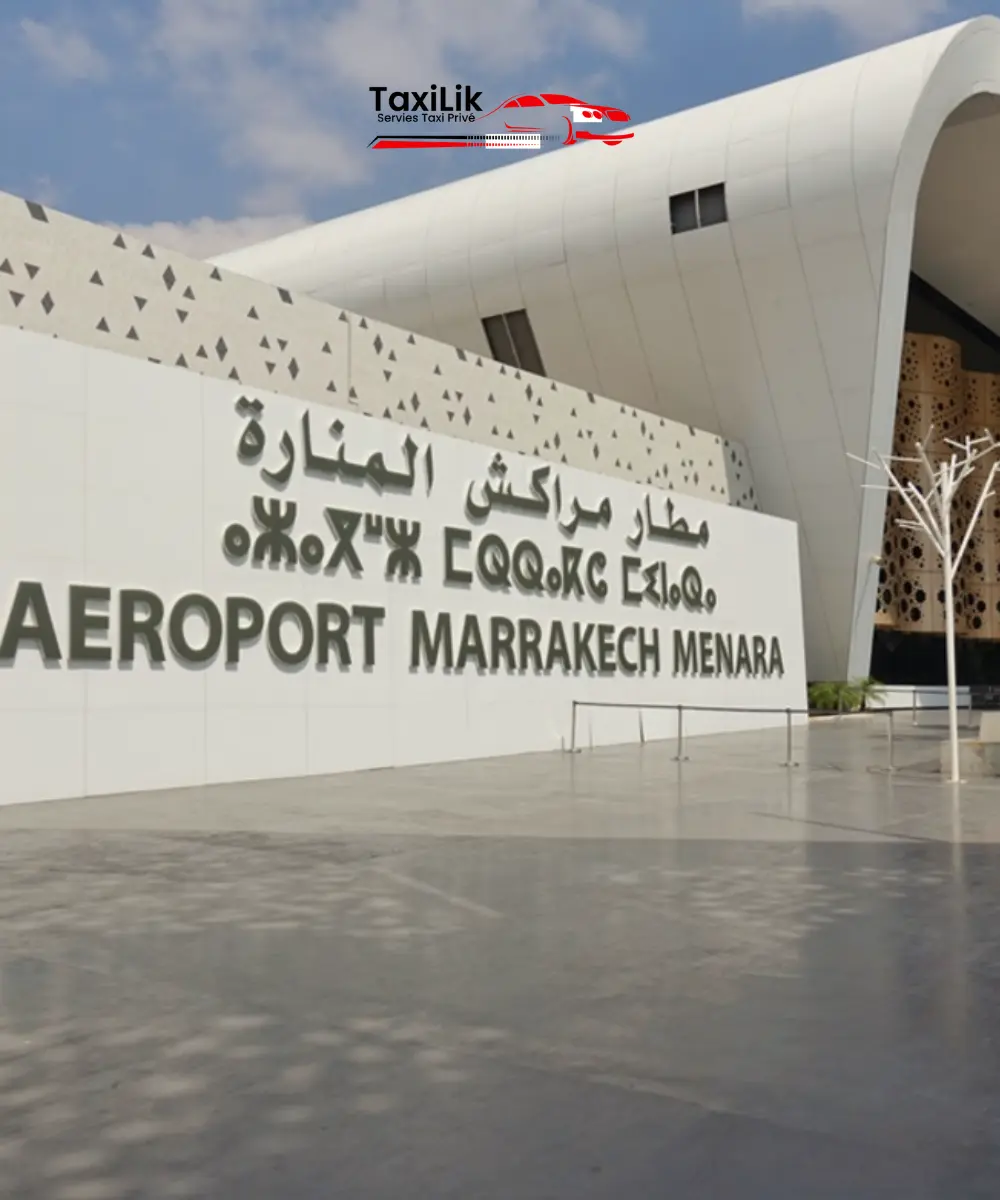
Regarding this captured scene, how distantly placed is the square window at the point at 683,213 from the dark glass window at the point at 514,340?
4782mm

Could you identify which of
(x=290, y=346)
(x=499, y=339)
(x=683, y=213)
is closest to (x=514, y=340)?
(x=499, y=339)

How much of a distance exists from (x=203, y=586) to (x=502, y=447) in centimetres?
820

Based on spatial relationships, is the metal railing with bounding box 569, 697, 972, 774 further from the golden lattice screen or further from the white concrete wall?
the golden lattice screen

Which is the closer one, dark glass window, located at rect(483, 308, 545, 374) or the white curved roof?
the white curved roof

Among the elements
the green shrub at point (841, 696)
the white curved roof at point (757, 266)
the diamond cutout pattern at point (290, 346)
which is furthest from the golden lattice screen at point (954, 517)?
the diamond cutout pattern at point (290, 346)

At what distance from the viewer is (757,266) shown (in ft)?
89.8

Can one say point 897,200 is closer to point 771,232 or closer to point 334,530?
point 771,232

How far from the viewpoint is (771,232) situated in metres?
26.8

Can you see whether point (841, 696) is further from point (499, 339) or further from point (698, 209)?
point (499, 339)

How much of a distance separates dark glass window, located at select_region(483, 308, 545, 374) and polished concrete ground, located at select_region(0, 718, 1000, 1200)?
78.5ft

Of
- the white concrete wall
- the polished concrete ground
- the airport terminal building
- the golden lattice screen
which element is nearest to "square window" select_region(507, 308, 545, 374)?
the airport terminal building

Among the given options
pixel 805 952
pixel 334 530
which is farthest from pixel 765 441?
pixel 805 952

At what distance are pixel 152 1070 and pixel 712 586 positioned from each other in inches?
898

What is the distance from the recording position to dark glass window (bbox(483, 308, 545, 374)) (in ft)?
103
